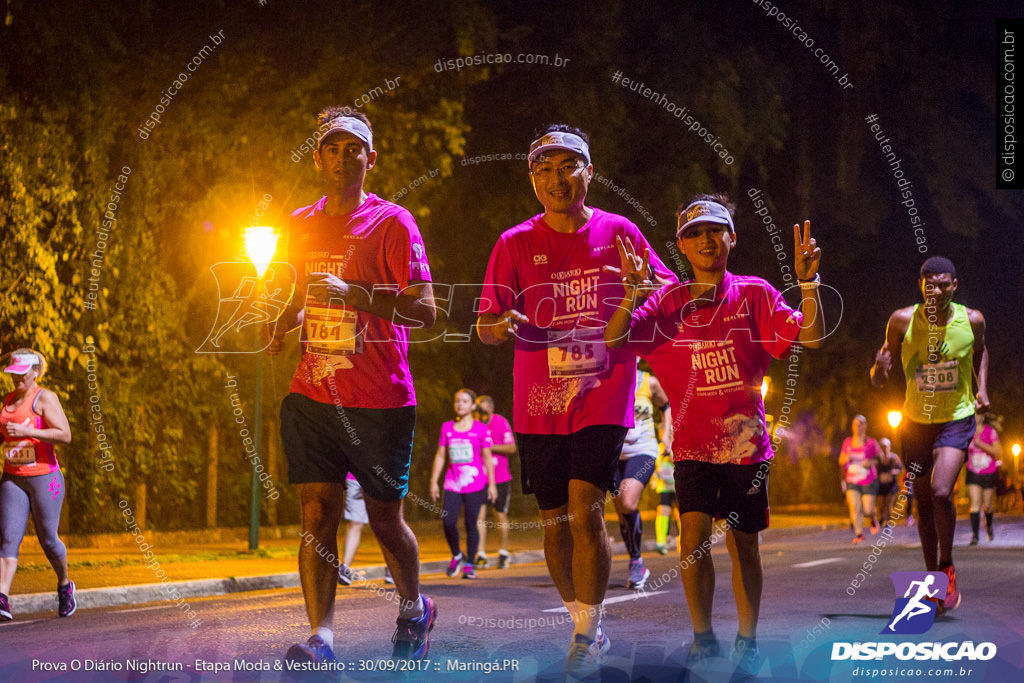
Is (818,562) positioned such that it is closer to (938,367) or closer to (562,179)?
(938,367)

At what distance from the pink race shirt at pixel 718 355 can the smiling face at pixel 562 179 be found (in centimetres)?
59

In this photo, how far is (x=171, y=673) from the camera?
523cm

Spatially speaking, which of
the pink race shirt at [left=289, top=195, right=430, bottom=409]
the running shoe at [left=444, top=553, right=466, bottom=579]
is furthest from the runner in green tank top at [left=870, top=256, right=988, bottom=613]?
the running shoe at [left=444, top=553, right=466, bottom=579]

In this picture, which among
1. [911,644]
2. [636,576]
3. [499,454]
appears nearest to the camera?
[911,644]

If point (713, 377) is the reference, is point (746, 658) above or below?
below

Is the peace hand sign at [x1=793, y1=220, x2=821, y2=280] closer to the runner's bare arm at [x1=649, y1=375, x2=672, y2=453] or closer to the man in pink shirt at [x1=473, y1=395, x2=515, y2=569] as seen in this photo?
the runner's bare arm at [x1=649, y1=375, x2=672, y2=453]

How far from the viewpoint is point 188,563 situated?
1284cm

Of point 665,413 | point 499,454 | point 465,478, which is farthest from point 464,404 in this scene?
point 665,413

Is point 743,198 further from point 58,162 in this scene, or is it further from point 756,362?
point 756,362

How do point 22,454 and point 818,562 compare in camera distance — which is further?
point 818,562

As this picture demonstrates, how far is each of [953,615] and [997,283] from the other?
1496 centimetres

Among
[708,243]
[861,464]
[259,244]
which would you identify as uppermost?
[259,244]

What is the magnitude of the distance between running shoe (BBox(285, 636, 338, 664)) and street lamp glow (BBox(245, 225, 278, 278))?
24.1 feet

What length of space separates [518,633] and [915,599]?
230cm
